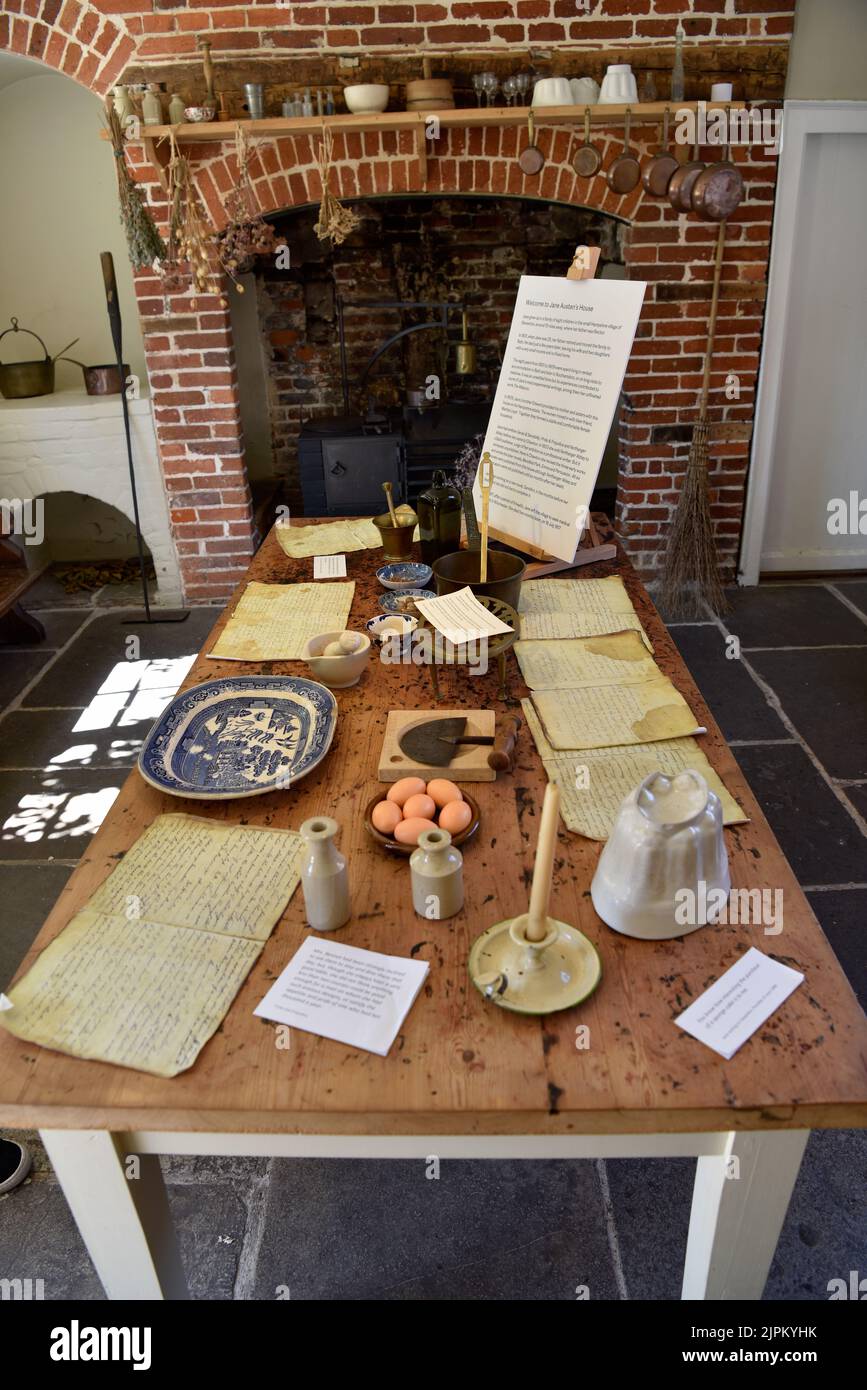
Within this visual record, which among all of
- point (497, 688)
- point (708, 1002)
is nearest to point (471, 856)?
point (708, 1002)

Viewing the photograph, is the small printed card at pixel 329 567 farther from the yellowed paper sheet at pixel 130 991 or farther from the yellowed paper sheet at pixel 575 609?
the yellowed paper sheet at pixel 130 991

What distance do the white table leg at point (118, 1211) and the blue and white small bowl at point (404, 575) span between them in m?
1.39

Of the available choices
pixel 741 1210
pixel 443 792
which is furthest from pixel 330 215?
pixel 741 1210

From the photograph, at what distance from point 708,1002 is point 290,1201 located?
1046 millimetres

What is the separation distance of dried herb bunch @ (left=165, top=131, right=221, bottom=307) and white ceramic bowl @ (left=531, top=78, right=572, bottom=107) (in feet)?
4.17

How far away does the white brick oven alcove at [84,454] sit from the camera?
4129mm

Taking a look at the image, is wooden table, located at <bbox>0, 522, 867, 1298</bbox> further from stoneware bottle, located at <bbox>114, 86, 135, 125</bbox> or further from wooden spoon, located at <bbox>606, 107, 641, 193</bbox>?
stoneware bottle, located at <bbox>114, 86, 135, 125</bbox>

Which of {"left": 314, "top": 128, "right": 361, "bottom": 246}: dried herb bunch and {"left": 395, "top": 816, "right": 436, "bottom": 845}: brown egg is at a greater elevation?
{"left": 314, "top": 128, "right": 361, "bottom": 246}: dried herb bunch

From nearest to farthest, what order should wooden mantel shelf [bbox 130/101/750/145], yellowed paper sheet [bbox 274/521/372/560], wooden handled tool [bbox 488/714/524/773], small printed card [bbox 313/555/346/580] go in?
wooden handled tool [bbox 488/714/524/773] < small printed card [bbox 313/555/346/580] < yellowed paper sheet [bbox 274/521/372/560] < wooden mantel shelf [bbox 130/101/750/145]

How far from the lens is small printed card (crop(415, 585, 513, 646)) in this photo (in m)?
1.77

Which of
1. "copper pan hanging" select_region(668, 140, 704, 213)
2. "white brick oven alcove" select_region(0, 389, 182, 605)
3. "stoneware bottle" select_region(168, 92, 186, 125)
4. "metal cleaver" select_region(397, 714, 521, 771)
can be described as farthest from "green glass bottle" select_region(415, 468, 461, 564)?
"white brick oven alcove" select_region(0, 389, 182, 605)

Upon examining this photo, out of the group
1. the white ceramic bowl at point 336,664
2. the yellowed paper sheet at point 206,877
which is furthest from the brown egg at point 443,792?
the white ceramic bowl at point 336,664

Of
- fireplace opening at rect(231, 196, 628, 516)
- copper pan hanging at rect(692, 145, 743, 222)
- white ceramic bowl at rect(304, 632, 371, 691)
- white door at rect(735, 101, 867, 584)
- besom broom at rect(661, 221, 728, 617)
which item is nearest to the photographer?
white ceramic bowl at rect(304, 632, 371, 691)
